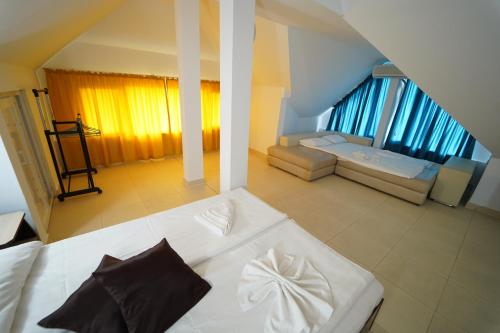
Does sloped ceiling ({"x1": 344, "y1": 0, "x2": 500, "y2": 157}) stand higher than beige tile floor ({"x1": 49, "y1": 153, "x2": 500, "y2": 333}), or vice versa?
sloped ceiling ({"x1": 344, "y1": 0, "x2": 500, "y2": 157})

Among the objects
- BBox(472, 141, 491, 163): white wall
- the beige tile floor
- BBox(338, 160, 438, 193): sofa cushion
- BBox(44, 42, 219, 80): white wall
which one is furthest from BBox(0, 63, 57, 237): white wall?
BBox(472, 141, 491, 163): white wall

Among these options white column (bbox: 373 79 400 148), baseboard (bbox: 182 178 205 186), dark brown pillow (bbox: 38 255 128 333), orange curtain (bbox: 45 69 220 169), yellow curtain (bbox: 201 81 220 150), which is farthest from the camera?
yellow curtain (bbox: 201 81 220 150)

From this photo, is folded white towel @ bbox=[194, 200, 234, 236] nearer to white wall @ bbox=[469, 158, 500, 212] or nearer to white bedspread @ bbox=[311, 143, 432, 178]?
white bedspread @ bbox=[311, 143, 432, 178]

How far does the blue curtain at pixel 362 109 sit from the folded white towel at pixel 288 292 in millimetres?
4478

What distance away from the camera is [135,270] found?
1.03 meters

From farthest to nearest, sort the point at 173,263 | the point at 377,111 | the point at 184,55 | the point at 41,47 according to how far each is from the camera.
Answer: the point at 377,111 < the point at 184,55 < the point at 41,47 < the point at 173,263

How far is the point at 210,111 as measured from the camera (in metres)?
4.55

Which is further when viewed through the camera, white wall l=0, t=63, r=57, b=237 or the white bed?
white wall l=0, t=63, r=57, b=237

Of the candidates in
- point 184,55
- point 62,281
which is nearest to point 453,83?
point 184,55

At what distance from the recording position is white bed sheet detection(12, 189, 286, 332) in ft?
3.19

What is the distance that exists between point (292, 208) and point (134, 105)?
133 inches

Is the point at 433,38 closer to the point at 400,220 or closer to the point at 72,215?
the point at 400,220

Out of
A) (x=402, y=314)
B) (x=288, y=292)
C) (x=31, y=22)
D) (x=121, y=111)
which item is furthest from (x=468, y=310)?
(x=121, y=111)

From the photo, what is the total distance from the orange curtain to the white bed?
2828mm
